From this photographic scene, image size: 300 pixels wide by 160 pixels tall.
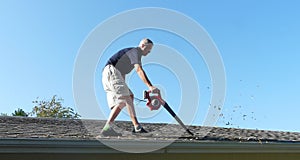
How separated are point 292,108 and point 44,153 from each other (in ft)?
30.6

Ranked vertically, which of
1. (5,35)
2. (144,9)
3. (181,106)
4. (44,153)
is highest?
(5,35)

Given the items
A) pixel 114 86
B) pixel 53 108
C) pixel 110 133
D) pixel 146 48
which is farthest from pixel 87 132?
pixel 53 108

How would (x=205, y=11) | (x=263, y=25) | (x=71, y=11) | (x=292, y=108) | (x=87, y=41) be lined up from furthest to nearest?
(x=292, y=108), (x=263, y=25), (x=205, y=11), (x=71, y=11), (x=87, y=41)

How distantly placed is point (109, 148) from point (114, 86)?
0.87 metres

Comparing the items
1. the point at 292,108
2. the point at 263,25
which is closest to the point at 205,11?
the point at 263,25

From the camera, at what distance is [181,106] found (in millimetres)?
5105

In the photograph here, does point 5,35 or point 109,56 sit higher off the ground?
point 5,35

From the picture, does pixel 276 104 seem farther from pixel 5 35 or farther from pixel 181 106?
pixel 5 35

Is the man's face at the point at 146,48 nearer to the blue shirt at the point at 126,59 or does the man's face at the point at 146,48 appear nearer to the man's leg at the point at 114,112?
the blue shirt at the point at 126,59

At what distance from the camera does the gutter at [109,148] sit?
3.76 meters

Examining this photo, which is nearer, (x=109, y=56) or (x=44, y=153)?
(x=44, y=153)

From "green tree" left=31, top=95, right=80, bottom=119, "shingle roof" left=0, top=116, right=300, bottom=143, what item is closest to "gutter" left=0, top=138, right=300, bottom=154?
"shingle roof" left=0, top=116, right=300, bottom=143

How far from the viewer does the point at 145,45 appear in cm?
475

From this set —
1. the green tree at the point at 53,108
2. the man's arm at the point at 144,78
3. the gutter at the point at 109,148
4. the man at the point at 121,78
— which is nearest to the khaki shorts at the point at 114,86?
the man at the point at 121,78
